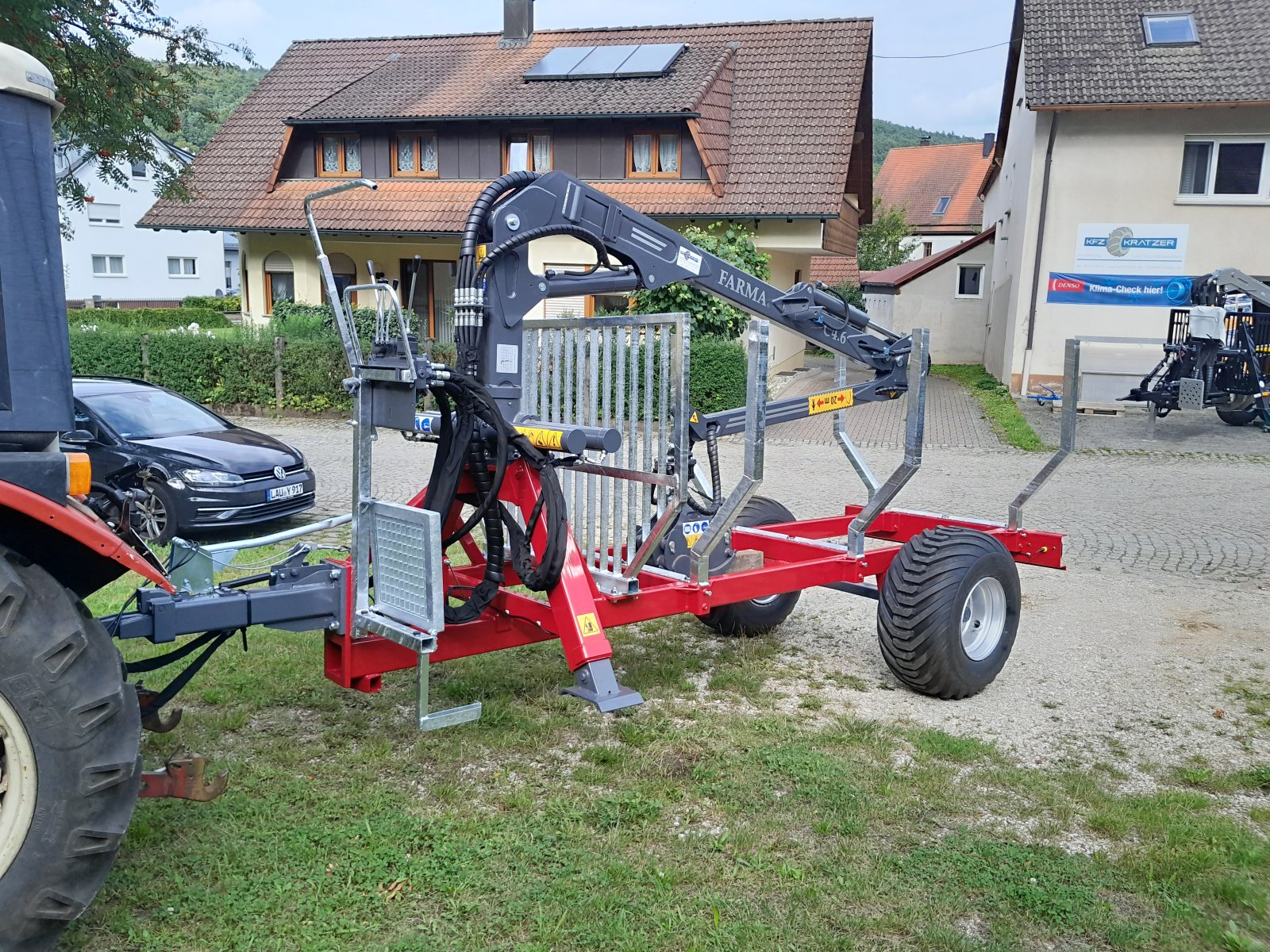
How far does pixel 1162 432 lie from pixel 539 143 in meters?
14.0

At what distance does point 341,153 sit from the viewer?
25.4 m

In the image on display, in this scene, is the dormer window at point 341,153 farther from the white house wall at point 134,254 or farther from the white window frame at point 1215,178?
the white house wall at point 134,254

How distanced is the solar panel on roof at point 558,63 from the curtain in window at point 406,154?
3.03 metres

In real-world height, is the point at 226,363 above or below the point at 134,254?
below

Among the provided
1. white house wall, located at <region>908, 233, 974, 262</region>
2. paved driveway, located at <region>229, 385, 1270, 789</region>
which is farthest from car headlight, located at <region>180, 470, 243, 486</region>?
white house wall, located at <region>908, 233, 974, 262</region>

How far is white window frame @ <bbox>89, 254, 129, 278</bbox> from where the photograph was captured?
156 ft

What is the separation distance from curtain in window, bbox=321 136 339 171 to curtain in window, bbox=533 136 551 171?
4769 millimetres

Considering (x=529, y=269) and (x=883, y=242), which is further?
(x=883, y=242)

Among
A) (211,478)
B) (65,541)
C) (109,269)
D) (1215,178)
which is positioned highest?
(1215,178)

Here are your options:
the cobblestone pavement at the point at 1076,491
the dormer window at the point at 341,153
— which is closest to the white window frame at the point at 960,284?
the cobblestone pavement at the point at 1076,491

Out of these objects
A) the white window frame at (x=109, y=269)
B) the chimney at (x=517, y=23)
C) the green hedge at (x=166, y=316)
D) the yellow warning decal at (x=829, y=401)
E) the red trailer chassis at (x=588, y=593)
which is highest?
the chimney at (x=517, y=23)

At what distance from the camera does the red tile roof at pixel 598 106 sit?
2284 cm

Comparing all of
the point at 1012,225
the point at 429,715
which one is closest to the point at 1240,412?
the point at 1012,225

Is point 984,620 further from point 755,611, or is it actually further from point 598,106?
point 598,106
